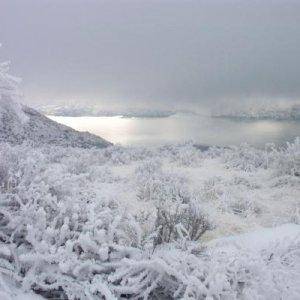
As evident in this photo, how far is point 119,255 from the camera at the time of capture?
611 cm

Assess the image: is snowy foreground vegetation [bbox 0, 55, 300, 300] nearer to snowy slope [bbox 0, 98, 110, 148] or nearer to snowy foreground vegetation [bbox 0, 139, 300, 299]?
snowy foreground vegetation [bbox 0, 139, 300, 299]

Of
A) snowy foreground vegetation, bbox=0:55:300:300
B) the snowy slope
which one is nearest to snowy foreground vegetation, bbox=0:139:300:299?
snowy foreground vegetation, bbox=0:55:300:300

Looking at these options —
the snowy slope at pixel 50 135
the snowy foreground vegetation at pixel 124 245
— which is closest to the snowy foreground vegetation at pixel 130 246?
the snowy foreground vegetation at pixel 124 245

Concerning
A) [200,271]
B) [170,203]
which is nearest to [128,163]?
[170,203]

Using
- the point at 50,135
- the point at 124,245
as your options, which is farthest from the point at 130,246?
the point at 50,135

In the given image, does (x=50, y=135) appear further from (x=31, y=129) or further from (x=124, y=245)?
(x=124, y=245)

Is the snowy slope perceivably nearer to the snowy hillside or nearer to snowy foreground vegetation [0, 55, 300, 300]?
the snowy hillside

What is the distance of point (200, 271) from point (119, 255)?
0.92 metres

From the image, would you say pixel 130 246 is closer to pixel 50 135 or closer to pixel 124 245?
pixel 124 245

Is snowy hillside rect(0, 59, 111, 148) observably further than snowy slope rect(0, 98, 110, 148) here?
No

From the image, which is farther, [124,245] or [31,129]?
[31,129]

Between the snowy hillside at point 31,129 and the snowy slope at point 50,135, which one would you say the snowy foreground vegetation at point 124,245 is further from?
the snowy slope at point 50,135

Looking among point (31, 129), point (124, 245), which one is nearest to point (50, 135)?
point (31, 129)

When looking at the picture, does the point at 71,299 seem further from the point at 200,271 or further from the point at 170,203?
the point at 170,203
